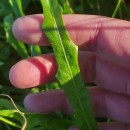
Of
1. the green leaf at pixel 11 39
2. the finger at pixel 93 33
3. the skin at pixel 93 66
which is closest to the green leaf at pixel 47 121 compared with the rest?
the skin at pixel 93 66

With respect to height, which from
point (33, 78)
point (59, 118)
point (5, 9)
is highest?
point (5, 9)

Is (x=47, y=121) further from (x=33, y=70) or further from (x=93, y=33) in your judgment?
(x=93, y=33)

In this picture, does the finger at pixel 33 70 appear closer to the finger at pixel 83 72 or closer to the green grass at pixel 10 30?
the finger at pixel 83 72

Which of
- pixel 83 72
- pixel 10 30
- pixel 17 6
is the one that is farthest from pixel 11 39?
pixel 83 72

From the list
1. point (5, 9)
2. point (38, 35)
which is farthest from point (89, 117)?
point (5, 9)

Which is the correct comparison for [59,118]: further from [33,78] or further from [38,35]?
[38,35]

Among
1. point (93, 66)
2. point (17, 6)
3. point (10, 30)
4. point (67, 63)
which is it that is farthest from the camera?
point (10, 30)
